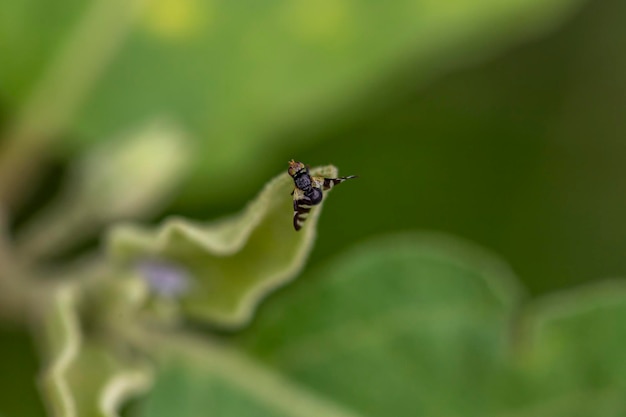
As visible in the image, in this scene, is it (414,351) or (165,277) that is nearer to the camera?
(165,277)

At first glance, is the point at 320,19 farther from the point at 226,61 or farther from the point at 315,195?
the point at 315,195

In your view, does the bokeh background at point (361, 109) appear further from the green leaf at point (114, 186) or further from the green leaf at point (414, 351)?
the green leaf at point (414, 351)

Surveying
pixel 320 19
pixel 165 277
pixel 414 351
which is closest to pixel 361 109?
pixel 320 19

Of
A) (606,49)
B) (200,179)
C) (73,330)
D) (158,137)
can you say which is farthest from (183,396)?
(606,49)

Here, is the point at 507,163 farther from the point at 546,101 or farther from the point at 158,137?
the point at 158,137

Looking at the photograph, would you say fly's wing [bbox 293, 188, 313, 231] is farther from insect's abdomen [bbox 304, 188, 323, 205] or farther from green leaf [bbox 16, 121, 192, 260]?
green leaf [bbox 16, 121, 192, 260]

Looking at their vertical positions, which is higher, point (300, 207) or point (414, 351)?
point (414, 351)
